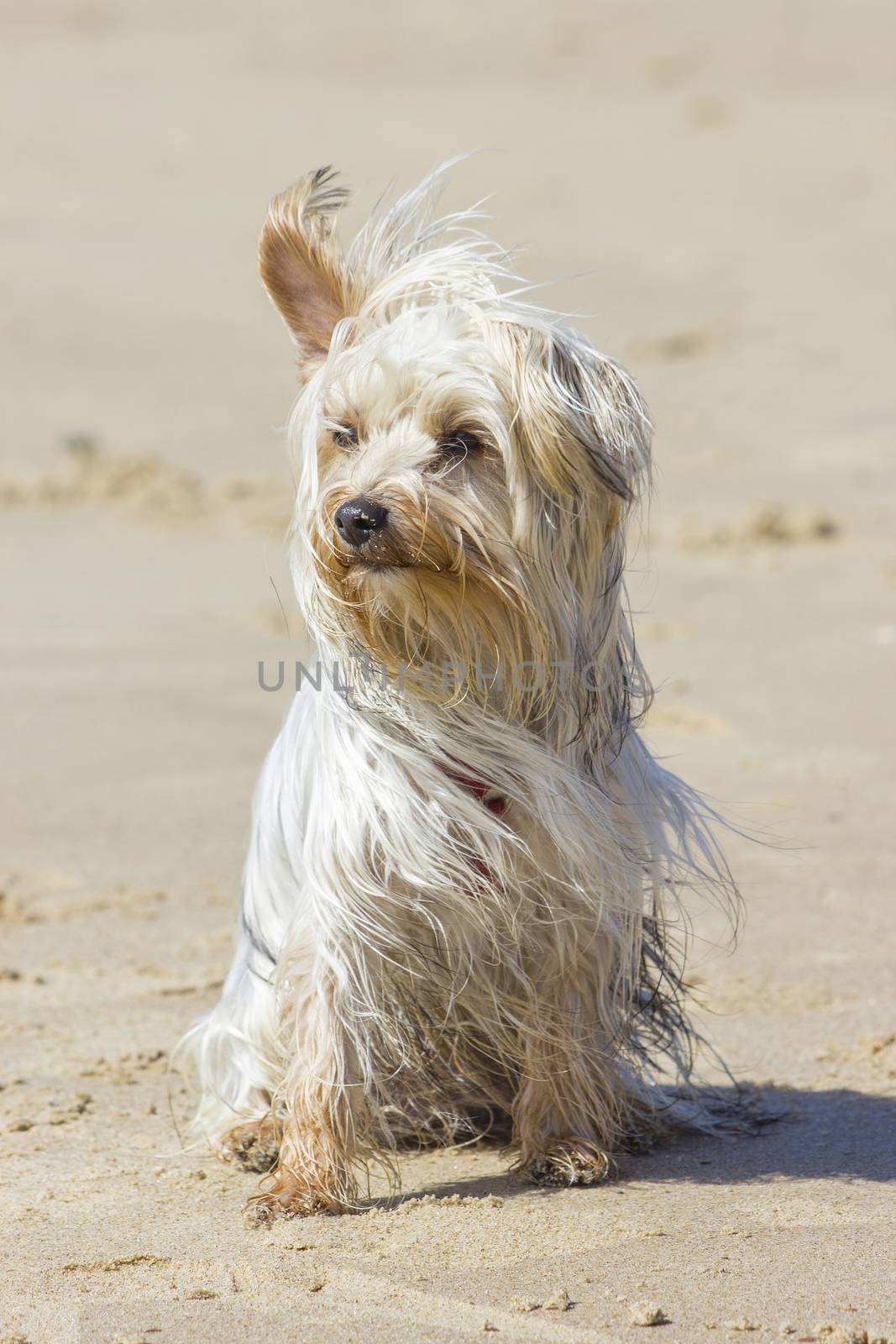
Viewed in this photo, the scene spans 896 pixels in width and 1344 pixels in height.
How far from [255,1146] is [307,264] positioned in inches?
71.0

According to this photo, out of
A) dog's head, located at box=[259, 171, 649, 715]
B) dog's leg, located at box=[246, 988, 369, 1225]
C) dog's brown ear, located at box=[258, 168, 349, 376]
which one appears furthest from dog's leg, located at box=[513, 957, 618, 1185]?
dog's brown ear, located at box=[258, 168, 349, 376]

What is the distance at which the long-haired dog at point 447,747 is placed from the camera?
116 inches

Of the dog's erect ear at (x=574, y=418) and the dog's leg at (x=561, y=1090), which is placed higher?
the dog's erect ear at (x=574, y=418)

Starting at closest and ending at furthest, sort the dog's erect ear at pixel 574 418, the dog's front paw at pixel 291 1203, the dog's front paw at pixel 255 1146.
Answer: the dog's erect ear at pixel 574 418
the dog's front paw at pixel 291 1203
the dog's front paw at pixel 255 1146

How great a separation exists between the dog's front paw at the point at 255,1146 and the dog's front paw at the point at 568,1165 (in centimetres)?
52

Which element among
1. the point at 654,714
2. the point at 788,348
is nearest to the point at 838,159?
the point at 788,348

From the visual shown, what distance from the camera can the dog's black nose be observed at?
291cm

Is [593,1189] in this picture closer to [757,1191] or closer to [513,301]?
[757,1191]

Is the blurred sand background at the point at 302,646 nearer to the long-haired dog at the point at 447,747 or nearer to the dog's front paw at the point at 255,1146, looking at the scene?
the dog's front paw at the point at 255,1146

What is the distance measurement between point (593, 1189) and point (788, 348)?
11769 millimetres

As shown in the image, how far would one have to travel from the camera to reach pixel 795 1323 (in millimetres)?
2650

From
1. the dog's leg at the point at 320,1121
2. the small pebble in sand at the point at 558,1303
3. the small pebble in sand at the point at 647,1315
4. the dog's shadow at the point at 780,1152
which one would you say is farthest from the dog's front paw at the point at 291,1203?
the small pebble in sand at the point at 647,1315

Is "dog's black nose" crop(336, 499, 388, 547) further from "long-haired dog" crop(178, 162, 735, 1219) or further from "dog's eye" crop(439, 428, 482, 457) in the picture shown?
"dog's eye" crop(439, 428, 482, 457)

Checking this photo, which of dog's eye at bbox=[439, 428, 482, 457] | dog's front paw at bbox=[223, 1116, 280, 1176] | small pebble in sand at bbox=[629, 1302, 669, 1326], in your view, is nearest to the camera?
small pebble in sand at bbox=[629, 1302, 669, 1326]
